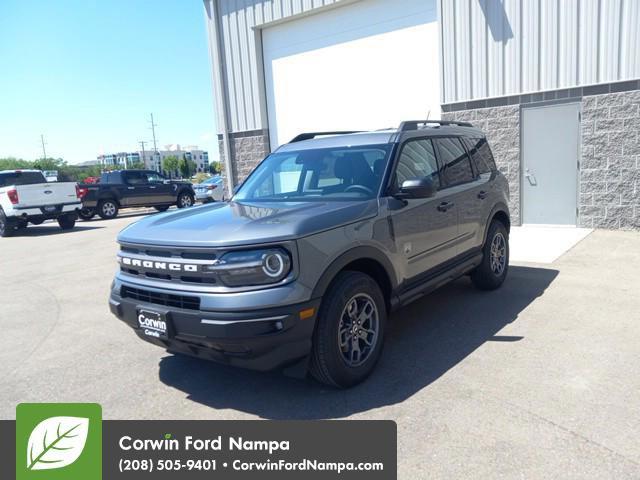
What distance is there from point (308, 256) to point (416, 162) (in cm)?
183

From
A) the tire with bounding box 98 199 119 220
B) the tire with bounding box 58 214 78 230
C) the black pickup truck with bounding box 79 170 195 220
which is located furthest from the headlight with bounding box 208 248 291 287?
the tire with bounding box 98 199 119 220

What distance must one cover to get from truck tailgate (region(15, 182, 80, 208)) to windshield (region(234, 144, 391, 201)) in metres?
12.5

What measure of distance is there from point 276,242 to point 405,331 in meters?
2.17

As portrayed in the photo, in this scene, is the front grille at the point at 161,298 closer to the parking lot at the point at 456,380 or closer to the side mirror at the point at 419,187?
the parking lot at the point at 456,380

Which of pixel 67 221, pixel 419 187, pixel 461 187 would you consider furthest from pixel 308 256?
pixel 67 221

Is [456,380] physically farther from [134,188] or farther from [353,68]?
[134,188]

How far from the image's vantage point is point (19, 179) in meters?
16.4

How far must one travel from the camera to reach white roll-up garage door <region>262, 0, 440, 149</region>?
11109mm

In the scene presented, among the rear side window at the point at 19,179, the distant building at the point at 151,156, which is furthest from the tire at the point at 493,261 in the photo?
the distant building at the point at 151,156

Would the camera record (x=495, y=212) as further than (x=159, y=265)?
Yes

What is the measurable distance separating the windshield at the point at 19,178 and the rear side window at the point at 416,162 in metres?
15.1

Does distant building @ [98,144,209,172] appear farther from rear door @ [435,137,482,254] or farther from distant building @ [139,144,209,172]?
rear door @ [435,137,482,254]

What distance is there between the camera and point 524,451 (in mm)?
2873

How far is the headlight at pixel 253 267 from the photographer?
323cm
